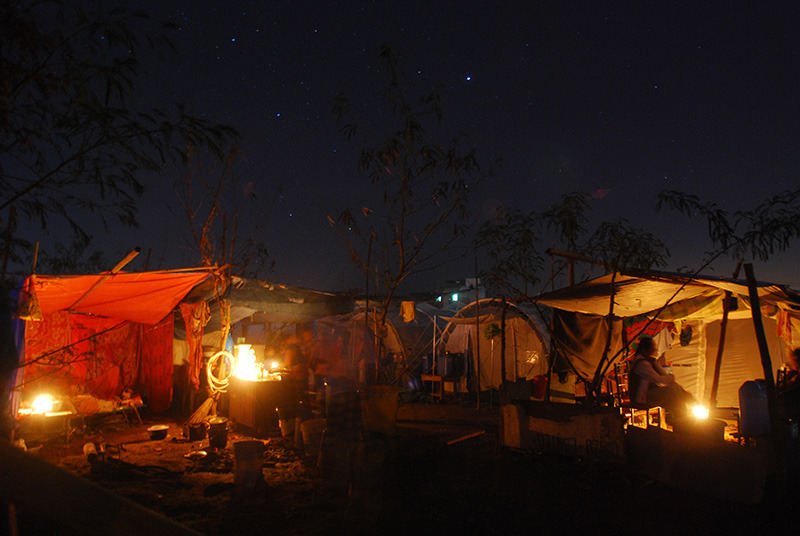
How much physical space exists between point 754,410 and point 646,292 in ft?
7.63

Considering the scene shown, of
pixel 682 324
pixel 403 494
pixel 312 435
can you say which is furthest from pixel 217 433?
pixel 682 324

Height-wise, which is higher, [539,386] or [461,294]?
[461,294]

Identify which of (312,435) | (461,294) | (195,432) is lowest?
(195,432)

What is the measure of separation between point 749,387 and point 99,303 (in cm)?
1069

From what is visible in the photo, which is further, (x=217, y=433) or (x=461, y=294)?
(x=461, y=294)

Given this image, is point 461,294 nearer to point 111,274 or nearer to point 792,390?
point 792,390

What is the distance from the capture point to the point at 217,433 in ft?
24.7

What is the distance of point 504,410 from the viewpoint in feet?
22.2

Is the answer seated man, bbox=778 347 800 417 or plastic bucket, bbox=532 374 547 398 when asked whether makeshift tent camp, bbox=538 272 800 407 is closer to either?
seated man, bbox=778 347 800 417

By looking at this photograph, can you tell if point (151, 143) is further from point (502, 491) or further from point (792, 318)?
point (792, 318)

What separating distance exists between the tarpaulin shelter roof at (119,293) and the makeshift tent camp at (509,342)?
8.24 metres

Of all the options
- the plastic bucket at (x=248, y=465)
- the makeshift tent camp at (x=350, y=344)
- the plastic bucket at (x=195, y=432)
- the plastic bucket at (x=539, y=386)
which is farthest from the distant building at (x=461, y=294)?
the plastic bucket at (x=248, y=465)

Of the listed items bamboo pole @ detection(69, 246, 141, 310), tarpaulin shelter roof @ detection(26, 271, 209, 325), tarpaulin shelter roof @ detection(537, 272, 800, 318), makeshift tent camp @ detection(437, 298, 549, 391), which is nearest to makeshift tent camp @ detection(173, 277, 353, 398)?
tarpaulin shelter roof @ detection(26, 271, 209, 325)

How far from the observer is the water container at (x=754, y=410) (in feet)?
19.2
